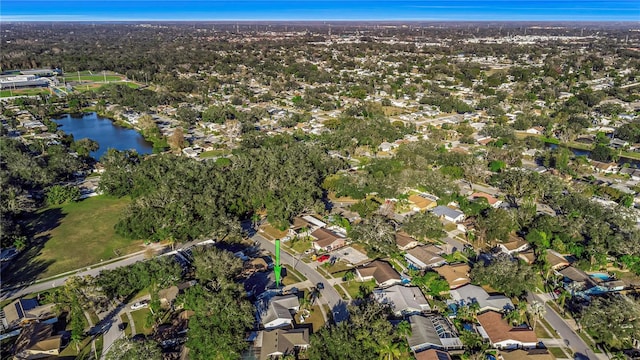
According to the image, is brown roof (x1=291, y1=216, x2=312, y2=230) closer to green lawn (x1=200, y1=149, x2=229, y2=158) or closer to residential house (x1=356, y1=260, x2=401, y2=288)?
residential house (x1=356, y1=260, x2=401, y2=288)

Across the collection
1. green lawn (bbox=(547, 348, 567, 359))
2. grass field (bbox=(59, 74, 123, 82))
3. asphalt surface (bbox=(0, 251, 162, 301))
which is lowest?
asphalt surface (bbox=(0, 251, 162, 301))

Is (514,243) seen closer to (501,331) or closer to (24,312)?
(501,331)

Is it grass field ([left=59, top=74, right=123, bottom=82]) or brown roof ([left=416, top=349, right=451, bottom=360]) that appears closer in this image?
brown roof ([left=416, top=349, right=451, bottom=360])

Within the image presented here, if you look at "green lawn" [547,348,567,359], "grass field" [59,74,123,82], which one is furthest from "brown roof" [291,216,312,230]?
"grass field" [59,74,123,82]

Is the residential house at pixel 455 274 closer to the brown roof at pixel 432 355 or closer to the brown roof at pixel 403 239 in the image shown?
the brown roof at pixel 403 239

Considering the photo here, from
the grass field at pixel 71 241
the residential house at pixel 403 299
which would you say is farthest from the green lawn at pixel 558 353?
the grass field at pixel 71 241

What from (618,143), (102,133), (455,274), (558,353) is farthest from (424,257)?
(102,133)
